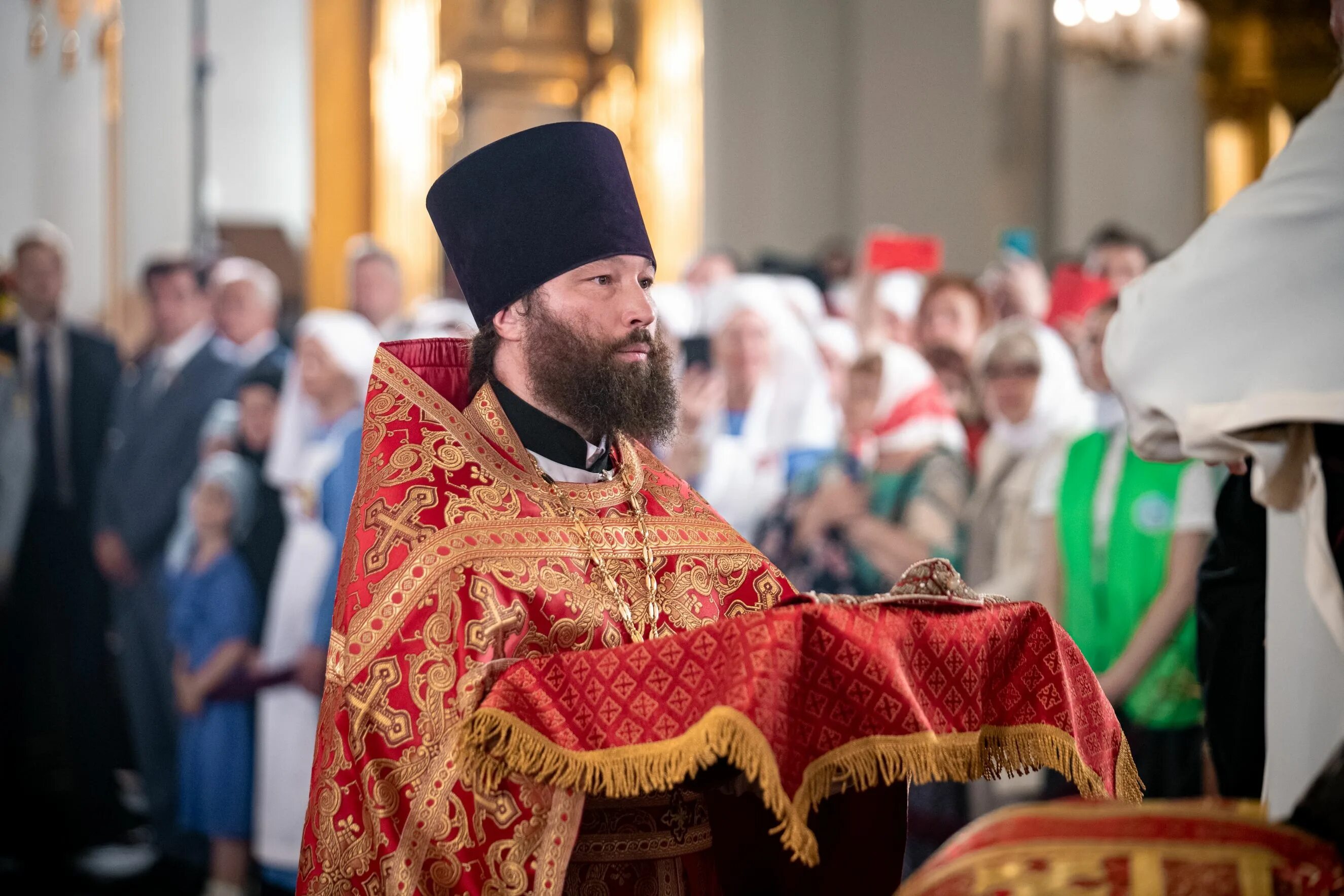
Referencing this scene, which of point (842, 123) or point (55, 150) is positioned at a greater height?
point (842, 123)

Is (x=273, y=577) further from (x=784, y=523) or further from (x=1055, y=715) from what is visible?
(x=1055, y=715)

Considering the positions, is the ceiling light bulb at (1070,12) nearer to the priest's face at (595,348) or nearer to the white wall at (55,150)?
the white wall at (55,150)

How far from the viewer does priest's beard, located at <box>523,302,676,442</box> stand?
2.55 m

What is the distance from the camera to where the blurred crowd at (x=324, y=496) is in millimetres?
4703

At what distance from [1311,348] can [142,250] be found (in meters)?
8.37

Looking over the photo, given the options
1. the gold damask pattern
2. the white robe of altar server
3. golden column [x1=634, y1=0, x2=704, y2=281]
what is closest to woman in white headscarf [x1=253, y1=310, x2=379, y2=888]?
the gold damask pattern

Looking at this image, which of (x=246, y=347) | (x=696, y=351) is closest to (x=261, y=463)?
(x=246, y=347)

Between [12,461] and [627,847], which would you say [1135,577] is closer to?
[627,847]

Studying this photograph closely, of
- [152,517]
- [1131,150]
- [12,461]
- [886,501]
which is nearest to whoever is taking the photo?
[886,501]

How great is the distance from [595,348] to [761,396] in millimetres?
3903

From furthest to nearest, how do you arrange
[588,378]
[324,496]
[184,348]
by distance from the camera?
1. [184,348]
2. [324,496]
3. [588,378]

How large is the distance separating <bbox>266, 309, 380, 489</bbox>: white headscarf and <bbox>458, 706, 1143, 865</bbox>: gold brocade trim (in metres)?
4.12

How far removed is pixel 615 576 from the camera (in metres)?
2.45

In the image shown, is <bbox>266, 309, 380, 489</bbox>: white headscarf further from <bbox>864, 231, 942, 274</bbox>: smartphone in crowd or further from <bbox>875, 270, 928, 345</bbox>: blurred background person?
<bbox>864, 231, 942, 274</bbox>: smartphone in crowd
